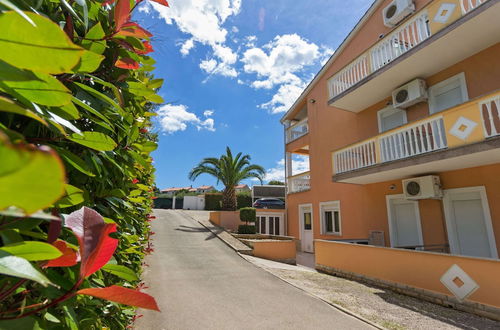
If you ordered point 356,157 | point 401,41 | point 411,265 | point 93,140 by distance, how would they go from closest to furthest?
point 93,140, point 411,265, point 401,41, point 356,157

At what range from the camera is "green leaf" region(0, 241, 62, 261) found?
494mm

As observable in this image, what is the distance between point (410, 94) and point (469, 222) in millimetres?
4507

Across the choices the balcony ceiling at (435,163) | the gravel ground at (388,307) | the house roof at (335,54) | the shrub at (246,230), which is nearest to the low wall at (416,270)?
the gravel ground at (388,307)

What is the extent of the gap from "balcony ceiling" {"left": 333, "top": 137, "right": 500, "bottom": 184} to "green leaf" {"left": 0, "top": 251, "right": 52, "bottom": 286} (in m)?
8.06

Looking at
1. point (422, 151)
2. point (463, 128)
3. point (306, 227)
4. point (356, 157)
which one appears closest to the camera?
point (463, 128)

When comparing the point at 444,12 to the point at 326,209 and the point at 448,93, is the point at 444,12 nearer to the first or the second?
the point at 448,93

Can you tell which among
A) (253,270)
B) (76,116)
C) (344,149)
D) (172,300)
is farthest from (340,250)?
(76,116)

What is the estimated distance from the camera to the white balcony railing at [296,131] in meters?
16.6

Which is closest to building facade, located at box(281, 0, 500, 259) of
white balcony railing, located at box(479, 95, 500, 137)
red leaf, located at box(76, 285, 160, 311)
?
white balcony railing, located at box(479, 95, 500, 137)

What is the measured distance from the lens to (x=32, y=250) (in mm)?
503

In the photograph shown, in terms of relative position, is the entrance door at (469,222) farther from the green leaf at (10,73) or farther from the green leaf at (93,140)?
the green leaf at (10,73)

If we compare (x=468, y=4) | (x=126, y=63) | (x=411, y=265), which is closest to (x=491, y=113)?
(x=468, y=4)

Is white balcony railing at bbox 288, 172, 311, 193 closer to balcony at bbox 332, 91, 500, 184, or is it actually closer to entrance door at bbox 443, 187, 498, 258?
balcony at bbox 332, 91, 500, 184

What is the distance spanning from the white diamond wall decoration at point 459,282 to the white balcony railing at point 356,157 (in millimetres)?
4014
